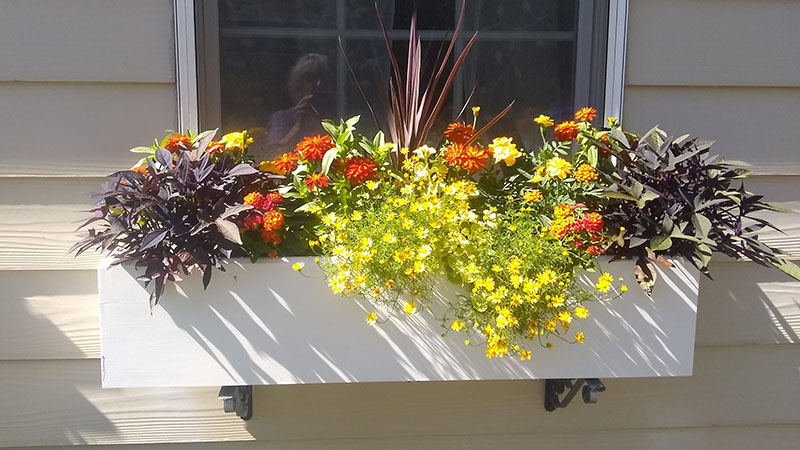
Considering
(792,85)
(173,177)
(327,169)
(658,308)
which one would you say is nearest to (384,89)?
(327,169)

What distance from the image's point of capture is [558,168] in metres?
1.19

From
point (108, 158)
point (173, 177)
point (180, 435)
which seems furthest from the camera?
point (180, 435)

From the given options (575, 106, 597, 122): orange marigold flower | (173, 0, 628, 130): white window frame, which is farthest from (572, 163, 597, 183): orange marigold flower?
(173, 0, 628, 130): white window frame

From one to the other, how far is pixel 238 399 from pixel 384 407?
0.34 metres

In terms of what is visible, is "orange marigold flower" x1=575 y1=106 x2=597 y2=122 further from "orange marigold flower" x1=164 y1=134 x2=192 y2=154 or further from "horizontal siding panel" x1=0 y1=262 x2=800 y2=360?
"orange marigold flower" x1=164 y1=134 x2=192 y2=154

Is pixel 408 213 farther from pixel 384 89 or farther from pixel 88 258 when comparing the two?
pixel 88 258

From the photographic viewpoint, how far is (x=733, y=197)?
1.13 metres

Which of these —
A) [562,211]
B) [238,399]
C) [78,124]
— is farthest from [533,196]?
[78,124]

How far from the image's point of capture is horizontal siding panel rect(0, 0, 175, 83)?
1229 mm

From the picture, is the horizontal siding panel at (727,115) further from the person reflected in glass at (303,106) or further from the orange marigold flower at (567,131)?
the person reflected in glass at (303,106)

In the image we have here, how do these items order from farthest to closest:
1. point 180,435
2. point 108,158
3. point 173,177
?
point 180,435 → point 108,158 → point 173,177

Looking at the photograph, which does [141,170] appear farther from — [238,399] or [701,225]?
[701,225]

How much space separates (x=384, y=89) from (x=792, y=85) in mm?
896

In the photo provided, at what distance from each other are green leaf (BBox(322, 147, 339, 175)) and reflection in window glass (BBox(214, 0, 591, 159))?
202 millimetres
